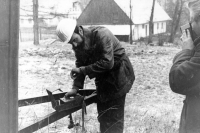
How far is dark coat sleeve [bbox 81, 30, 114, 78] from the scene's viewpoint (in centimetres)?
284

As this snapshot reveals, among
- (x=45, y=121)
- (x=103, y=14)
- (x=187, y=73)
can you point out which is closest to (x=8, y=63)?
(x=187, y=73)

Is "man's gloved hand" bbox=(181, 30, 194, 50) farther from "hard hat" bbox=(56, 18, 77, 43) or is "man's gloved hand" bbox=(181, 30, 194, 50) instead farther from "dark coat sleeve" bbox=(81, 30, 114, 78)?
"hard hat" bbox=(56, 18, 77, 43)

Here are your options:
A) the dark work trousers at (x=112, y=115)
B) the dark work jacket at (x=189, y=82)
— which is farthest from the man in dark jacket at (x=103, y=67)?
the dark work jacket at (x=189, y=82)

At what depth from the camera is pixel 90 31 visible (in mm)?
3020

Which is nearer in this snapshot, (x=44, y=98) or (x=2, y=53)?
(x=2, y=53)

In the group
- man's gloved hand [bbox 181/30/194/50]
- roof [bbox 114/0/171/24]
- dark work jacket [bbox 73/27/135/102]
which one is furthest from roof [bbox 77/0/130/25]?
man's gloved hand [bbox 181/30/194/50]

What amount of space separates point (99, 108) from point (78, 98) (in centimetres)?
→ 58

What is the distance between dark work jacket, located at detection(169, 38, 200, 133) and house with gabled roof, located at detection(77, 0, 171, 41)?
28.0 metres

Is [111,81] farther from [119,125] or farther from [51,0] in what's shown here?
[51,0]

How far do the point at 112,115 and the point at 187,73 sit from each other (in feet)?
5.41

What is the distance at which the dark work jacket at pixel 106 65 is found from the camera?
2875 millimetres

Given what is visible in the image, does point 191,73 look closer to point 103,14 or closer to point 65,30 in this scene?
point 65,30

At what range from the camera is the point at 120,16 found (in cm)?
3048

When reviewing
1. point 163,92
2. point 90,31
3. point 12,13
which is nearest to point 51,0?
point 163,92
